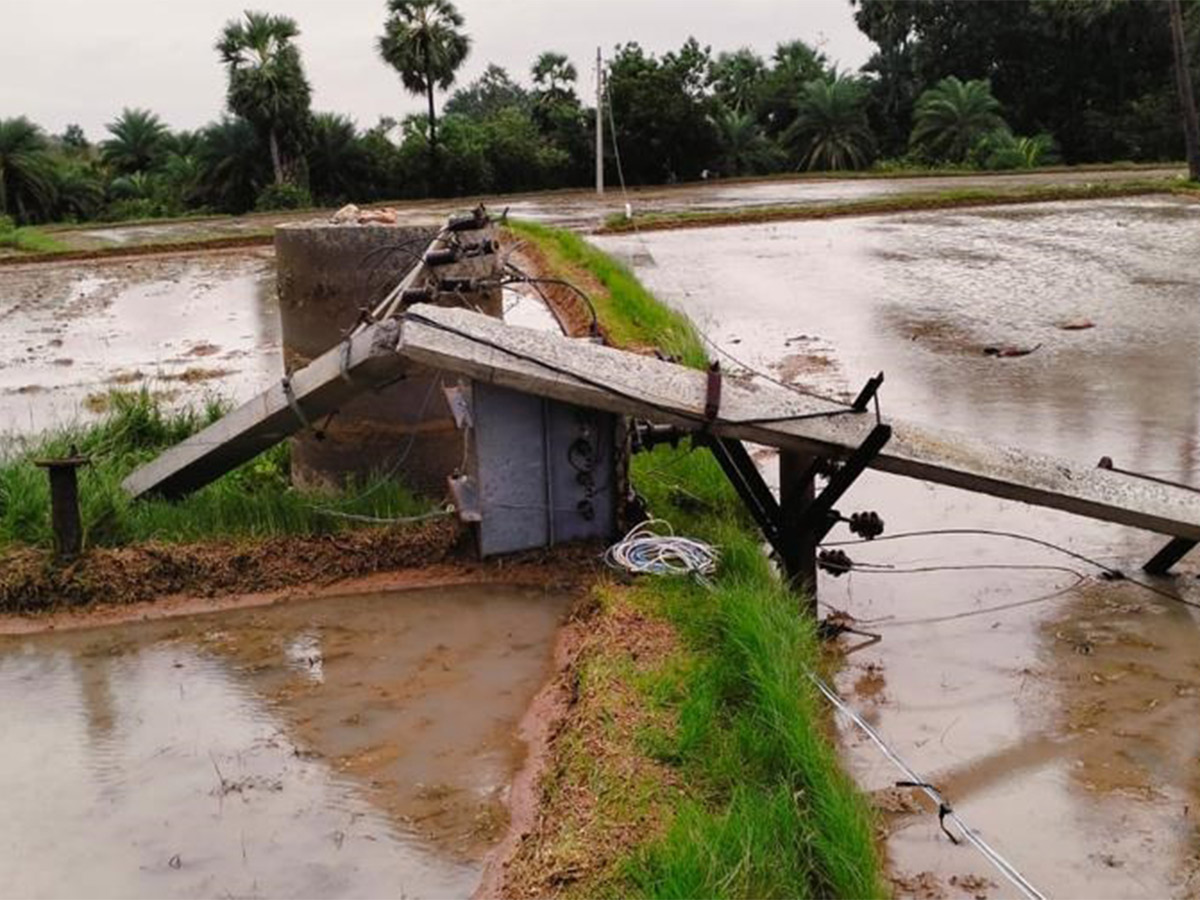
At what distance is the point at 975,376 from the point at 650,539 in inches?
181

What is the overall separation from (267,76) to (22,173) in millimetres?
6424

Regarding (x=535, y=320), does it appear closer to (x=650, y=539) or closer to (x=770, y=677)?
(x=650, y=539)

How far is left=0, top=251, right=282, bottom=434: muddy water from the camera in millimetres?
9516

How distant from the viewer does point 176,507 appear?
5.96 meters

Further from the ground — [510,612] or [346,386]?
[346,386]

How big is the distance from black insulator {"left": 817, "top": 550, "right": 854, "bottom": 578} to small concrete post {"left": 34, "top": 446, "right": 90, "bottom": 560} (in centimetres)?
295

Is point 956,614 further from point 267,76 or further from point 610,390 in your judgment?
point 267,76

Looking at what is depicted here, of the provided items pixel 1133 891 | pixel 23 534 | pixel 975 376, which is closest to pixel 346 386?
pixel 23 534

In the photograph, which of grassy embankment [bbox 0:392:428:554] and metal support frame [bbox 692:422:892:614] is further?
grassy embankment [bbox 0:392:428:554]

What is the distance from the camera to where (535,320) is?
37.9 ft

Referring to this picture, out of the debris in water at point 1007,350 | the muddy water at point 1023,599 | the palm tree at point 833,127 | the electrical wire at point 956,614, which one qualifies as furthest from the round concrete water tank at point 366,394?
the palm tree at point 833,127

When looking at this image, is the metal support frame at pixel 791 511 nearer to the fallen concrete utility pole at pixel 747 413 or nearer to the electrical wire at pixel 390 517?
the fallen concrete utility pole at pixel 747 413

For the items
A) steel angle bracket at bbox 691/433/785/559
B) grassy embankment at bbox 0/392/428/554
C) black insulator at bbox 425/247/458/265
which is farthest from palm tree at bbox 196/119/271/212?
steel angle bracket at bbox 691/433/785/559

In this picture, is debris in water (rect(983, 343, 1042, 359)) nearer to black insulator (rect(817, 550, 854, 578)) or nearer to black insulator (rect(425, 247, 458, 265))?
black insulator (rect(817, 550, 854, 578))
